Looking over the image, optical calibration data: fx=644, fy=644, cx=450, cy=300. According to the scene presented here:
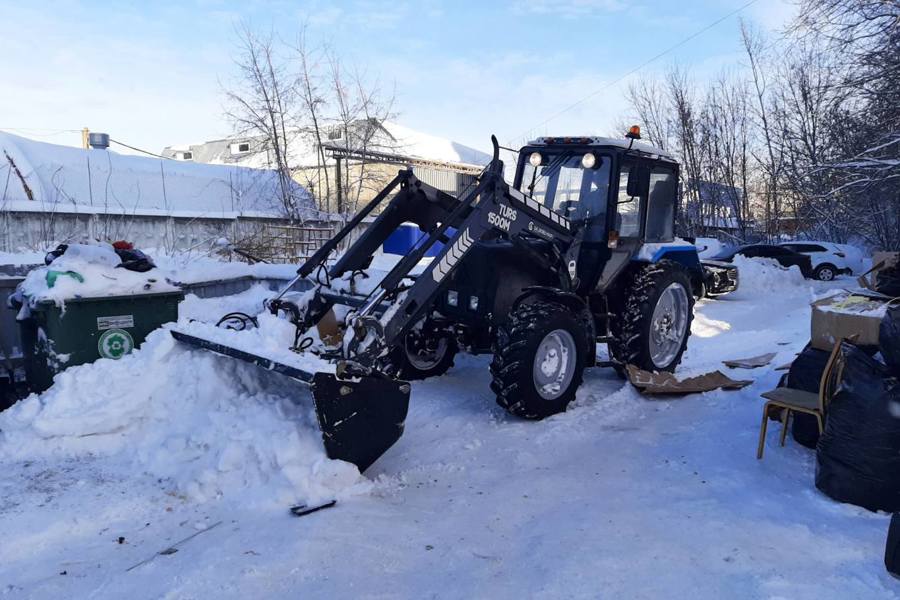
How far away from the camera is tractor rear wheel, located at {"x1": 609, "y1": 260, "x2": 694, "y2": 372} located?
628 cm

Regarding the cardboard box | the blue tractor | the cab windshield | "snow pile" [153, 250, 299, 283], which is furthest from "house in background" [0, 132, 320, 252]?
the cardboard box

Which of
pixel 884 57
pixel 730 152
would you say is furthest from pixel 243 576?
pixel 730 152

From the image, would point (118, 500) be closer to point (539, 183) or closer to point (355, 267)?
point (355, 267)

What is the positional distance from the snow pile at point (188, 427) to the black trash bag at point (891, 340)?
121 inches

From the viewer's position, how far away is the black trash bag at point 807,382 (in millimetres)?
4352

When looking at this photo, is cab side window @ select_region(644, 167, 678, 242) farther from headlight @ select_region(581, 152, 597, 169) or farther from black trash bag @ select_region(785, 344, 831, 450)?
black trash bag @ select_region(785, 344, 831, 450)

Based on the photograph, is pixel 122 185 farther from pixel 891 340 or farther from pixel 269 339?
pixel 891 340

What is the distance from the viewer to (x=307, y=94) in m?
20.2

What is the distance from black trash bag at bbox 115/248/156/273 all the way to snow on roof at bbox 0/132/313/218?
28.3 feet

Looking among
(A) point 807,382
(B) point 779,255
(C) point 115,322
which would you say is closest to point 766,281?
(B) point 779,255

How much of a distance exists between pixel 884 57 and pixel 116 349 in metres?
14.8

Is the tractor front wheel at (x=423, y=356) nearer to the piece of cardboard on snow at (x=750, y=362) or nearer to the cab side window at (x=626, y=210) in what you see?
the cab side window at (x=626, y=210)

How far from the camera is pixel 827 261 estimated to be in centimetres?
1867

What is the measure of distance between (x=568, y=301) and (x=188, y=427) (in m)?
3.30
